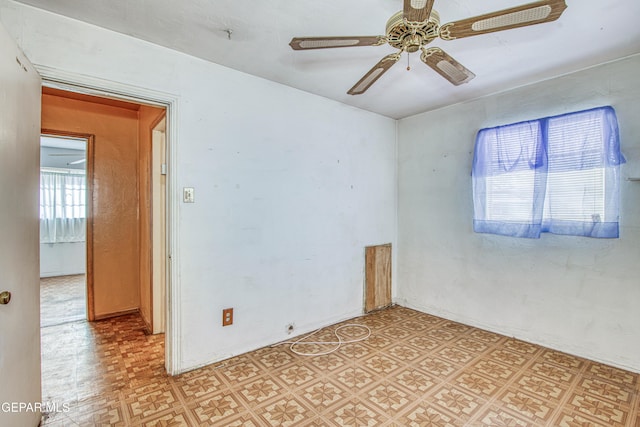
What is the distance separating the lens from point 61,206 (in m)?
5.71

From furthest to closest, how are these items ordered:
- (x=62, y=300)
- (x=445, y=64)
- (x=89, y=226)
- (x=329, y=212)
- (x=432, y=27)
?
(x=62, y=300), (x=89, y=226), (x=329, y=212), (x=445, y=64), (x=432, y=27)

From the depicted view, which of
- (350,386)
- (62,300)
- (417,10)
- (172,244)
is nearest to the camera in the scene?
(417,10)

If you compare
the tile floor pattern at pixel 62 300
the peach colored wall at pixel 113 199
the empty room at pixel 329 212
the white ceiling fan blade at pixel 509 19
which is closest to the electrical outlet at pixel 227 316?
the empty room at pixel 329 212

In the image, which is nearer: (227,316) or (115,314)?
(227,316)

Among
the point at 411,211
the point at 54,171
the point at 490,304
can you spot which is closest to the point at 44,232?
the point at 54,171

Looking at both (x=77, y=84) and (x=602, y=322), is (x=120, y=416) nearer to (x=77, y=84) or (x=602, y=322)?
(x=77, y=84)

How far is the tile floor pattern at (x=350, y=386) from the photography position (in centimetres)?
178

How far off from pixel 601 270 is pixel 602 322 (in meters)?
0.41

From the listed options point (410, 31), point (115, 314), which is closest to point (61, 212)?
point (115, 314)

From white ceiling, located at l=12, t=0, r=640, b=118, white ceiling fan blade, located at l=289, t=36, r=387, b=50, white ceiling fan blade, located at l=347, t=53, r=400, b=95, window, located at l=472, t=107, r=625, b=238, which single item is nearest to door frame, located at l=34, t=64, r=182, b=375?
white ceiling, located at l=12, t=0, r=640, b=118

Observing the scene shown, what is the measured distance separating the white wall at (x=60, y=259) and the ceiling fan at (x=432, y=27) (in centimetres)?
624

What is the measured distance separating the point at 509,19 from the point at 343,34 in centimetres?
102

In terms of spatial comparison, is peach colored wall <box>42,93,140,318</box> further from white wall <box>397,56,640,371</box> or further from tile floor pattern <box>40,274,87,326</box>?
white wall <box>397,56,640,371</box>

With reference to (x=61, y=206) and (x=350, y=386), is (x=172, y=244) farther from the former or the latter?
(x=61, y=206)
